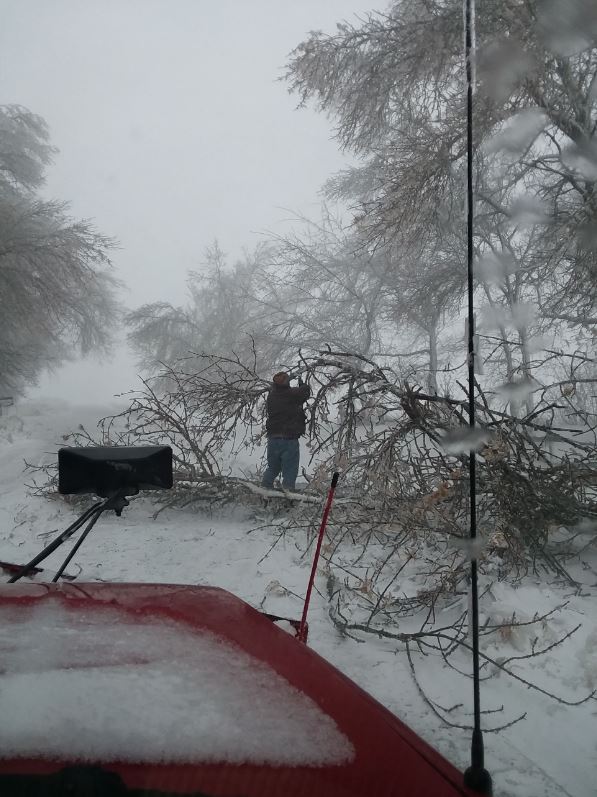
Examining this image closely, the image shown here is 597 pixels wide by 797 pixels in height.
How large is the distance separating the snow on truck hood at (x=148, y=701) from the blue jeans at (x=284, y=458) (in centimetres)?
523

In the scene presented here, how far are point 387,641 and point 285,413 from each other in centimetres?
376

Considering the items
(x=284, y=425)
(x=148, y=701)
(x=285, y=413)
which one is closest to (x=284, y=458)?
(x=284, y=425)

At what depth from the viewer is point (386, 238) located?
7.17 metres

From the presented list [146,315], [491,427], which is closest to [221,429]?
[491,427]

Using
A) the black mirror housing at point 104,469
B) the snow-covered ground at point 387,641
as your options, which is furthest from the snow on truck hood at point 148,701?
the snow-covered ground at point 387,641

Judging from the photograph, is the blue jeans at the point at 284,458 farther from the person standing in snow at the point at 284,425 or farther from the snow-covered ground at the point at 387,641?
the snow-covered ground at the point at 387,641

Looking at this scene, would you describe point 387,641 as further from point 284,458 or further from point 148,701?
point 284,458

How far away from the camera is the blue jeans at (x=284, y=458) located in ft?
21.7

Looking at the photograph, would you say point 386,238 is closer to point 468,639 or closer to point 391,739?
point 468,639

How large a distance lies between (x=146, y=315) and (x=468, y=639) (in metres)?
17.7

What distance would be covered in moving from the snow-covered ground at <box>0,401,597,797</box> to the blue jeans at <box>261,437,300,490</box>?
2.61 ft

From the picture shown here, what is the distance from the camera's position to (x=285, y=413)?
6.50 metres

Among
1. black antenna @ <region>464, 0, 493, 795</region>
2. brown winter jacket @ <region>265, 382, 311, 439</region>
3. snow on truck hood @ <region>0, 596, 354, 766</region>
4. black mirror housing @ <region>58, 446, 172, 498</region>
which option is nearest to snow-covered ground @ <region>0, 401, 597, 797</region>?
black antenna @ <region>464, 0, 493, 795</region>

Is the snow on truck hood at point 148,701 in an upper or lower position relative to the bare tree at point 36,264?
lower
